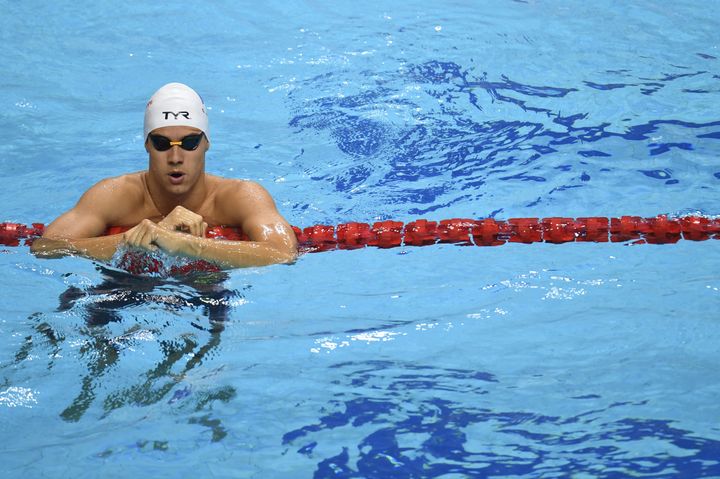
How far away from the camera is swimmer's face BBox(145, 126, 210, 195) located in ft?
12.5

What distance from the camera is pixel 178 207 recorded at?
353cm

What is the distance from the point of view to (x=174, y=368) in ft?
11.6

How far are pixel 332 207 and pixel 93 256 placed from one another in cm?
234

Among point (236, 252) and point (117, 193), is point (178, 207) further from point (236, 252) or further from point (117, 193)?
point (117, 193)

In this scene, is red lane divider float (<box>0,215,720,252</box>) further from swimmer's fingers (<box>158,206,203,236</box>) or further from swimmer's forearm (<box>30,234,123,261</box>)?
swimmer's fingers (<box>158,206,203,236</box>)

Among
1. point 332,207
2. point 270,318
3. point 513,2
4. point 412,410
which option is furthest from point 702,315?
point 513,2

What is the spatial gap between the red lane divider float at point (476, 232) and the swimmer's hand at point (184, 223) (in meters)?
0.77

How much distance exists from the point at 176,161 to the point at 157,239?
1.93 feet

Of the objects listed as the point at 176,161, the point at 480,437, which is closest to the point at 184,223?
the point at 176,161

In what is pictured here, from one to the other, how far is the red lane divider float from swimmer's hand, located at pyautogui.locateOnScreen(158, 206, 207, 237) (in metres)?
0.77

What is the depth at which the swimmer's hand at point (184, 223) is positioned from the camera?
3.45m

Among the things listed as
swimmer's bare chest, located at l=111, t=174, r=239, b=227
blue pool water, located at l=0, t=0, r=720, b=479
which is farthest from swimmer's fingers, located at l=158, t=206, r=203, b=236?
swimmer's bare chest, located at l=111, t=174, r=239, b=227

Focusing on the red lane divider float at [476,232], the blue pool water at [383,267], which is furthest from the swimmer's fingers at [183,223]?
the red lane divider float at [476,232]

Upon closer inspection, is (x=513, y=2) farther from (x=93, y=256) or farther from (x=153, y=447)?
(x=153, y=447)
